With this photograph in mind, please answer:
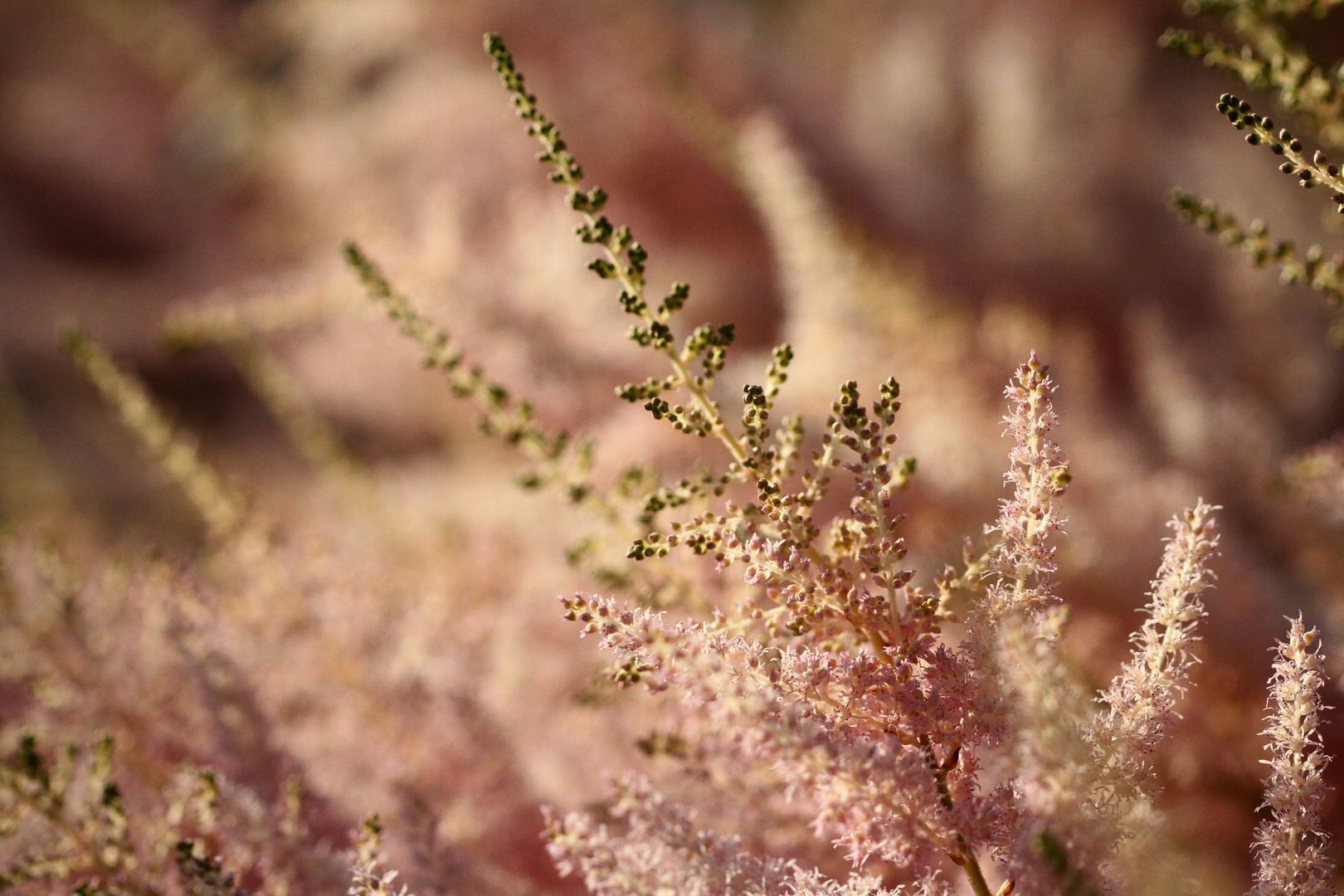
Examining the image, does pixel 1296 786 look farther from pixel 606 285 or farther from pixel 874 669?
pixel 606 285

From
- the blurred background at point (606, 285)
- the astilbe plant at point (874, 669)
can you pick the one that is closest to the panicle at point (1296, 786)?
the astilbe plant at point (874, 669)

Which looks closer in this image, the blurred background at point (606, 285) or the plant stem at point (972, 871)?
the plant stem at point (972, 871)

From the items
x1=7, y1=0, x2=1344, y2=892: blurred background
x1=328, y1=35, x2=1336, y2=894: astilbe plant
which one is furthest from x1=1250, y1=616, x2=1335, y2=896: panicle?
x1=7, y1=0, x2=1344, y2=892: blurred background

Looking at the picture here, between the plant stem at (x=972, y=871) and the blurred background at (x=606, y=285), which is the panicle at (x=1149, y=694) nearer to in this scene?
the plant stem at (x=972, y=871)

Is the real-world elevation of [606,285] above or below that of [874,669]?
above

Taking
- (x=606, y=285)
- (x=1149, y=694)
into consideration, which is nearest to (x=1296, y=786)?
(x=1149, y=694)

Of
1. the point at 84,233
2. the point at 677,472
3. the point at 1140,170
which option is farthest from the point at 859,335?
the point at 84,233
